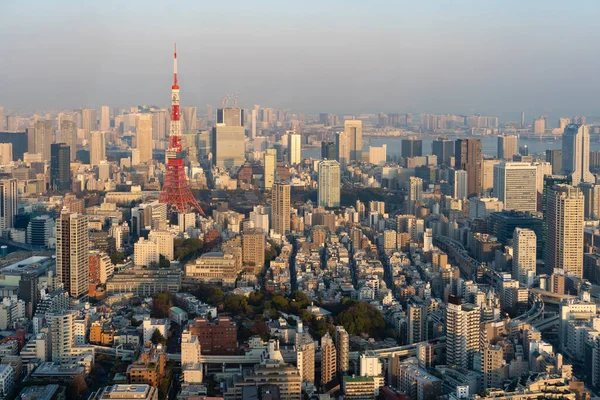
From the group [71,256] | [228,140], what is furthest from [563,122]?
[71,256]

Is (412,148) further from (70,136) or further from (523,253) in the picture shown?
(523,253)

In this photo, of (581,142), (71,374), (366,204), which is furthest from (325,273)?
(581,142)

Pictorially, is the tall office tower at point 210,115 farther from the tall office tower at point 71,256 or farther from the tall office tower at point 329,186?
the tall office tower at point 71,256

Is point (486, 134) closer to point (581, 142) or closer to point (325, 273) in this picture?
point (581, 142)

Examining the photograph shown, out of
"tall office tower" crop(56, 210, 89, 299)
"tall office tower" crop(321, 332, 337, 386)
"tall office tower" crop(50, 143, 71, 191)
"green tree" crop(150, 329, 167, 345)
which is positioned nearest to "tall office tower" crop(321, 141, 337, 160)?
"tall office tower" crop(50, 143, 71, 191)

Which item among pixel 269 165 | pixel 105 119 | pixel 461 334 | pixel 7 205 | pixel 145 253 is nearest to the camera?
pixel 461 334

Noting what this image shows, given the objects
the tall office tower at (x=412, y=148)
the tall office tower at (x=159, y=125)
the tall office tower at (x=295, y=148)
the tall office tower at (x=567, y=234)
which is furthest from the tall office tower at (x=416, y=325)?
the tall office tower at (x=412, y=148)
